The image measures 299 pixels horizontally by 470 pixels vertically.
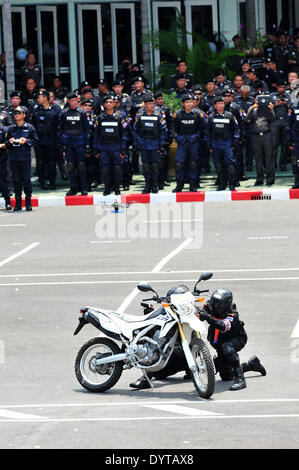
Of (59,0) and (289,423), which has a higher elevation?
(59,0)

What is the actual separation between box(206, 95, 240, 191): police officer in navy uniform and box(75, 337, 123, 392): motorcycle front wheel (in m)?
12.5

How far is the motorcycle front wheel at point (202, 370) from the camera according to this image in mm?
9797

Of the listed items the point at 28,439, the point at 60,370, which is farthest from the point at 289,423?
the point at 60,370

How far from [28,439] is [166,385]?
2.39 metres

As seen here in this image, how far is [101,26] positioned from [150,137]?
11214 millimetres

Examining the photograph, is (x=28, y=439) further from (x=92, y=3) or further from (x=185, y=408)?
(x=92, y=3)

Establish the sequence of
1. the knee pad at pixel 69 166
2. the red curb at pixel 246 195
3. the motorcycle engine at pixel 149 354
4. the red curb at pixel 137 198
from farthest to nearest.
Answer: the knee pad at pixel 69 166 < the red curb at pixel 137 198 < the red curb at pixel 246 195 < the motorcycle engine at pixel 149 354

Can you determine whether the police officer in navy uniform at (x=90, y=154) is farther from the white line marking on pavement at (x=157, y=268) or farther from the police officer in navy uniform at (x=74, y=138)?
the white line marking on pavement at (x=157, y=268)

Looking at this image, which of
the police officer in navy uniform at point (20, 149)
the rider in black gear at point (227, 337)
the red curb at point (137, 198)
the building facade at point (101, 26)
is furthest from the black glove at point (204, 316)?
the building facade at point (101, 26)

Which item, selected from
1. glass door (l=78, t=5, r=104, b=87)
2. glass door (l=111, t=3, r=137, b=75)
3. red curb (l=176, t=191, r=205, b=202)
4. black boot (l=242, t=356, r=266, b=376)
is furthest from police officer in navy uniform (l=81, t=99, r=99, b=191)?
black boot (l=242, t=356, r=266, b=376)

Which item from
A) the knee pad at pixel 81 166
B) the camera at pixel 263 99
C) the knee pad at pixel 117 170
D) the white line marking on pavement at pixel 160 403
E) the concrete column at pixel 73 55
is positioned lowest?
the white line marking on pavement at pixel 160 403

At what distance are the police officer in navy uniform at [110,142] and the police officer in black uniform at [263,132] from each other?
102 inches

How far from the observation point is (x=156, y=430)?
340 inches

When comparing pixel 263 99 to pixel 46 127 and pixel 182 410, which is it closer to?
pixel 46 127
